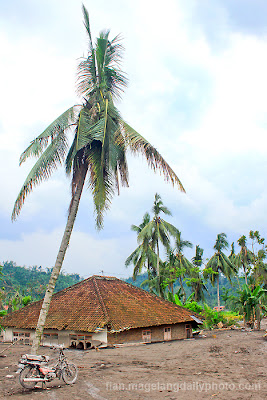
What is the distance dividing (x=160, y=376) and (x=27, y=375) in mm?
3868

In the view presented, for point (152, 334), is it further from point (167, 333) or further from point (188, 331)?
point (188, 331)

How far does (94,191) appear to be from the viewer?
1073cm

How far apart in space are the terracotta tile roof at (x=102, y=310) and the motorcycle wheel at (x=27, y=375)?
29.1 feet

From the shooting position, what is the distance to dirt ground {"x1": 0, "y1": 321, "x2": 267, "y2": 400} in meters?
7.57

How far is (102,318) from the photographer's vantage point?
682 inches

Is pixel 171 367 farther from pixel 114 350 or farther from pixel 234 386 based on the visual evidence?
pixel 114 350

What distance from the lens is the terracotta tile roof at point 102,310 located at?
57.7 feet

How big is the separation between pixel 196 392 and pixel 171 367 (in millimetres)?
3718

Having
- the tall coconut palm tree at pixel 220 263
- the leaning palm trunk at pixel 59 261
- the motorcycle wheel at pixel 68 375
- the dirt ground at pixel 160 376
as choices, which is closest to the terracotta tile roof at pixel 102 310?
the dirt ground at pixel 160 376

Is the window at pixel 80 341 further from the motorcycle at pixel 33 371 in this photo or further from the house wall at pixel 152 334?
the motorcycle at pixel 33 371

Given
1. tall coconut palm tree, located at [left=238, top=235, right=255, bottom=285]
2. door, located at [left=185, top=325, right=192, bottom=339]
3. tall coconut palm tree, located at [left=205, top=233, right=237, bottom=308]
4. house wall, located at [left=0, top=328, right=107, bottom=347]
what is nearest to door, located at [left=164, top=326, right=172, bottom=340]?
door, located at [left=185, top=325, right=192, bottom=339]

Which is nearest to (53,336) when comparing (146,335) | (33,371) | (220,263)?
(146,335)

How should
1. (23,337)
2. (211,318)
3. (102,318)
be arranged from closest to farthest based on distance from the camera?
(102,318) → (23,337) → (211,318)

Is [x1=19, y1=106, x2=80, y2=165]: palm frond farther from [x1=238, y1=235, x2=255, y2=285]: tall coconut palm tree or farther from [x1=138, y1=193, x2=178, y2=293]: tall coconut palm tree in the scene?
[x1=238, y1=235, x2=255, y2=285]: tall coconut palm tree
